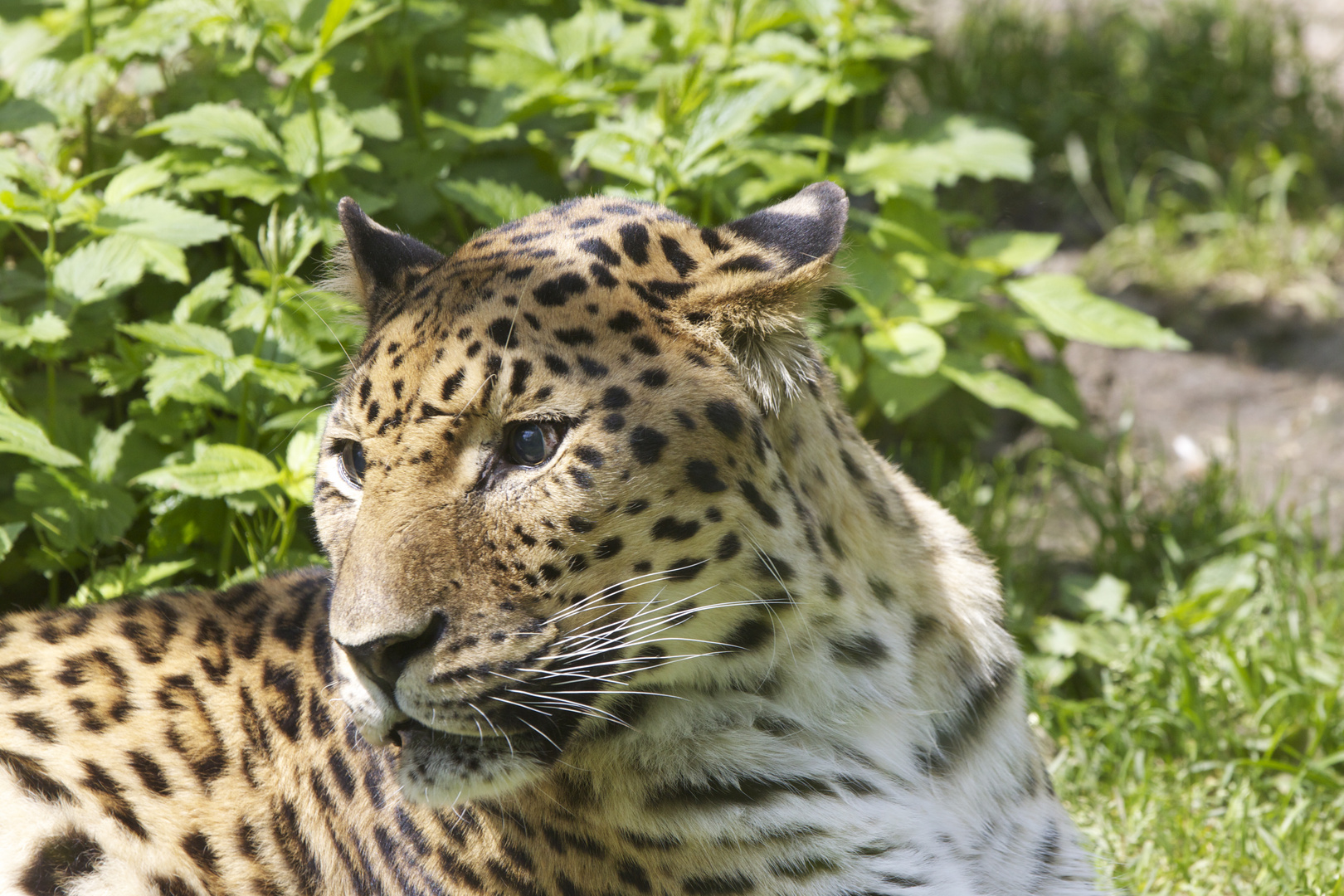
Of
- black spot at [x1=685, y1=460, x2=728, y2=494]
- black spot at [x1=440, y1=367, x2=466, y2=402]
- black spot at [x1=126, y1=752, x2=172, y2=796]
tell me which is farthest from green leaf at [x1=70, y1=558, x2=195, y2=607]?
black spot at [x1=685, y1=460, x2=728, y2=494]

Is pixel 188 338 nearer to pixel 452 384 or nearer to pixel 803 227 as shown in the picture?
pixel 452 384

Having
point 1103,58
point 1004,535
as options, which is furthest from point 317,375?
point 1103,58

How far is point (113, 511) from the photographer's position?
4262 mm

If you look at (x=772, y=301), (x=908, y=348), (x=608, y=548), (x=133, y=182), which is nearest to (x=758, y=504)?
(x=608, y=548)

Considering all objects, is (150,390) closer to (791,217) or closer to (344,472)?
(344,472)

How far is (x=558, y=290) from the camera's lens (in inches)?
110

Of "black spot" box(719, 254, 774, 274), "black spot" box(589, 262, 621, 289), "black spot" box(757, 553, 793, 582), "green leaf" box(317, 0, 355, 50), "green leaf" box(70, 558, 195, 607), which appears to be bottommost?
"green leaf" box(70, 558, 195, 607)

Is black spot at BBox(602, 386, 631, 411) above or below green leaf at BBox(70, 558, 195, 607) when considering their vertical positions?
above

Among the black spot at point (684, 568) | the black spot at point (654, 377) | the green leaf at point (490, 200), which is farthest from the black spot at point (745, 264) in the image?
the green leaf at point (490, 200)

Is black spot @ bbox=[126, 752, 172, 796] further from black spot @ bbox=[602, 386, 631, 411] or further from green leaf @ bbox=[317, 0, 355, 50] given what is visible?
green leaf @ bbox=[317, 0, 355, 50]

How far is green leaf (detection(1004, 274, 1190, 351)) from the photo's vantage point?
5.07 meters

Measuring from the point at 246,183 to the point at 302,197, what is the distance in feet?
0.78

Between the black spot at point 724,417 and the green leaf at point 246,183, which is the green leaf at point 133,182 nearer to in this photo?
the green leaf at point 246,183

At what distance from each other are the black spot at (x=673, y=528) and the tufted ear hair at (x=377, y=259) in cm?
98
